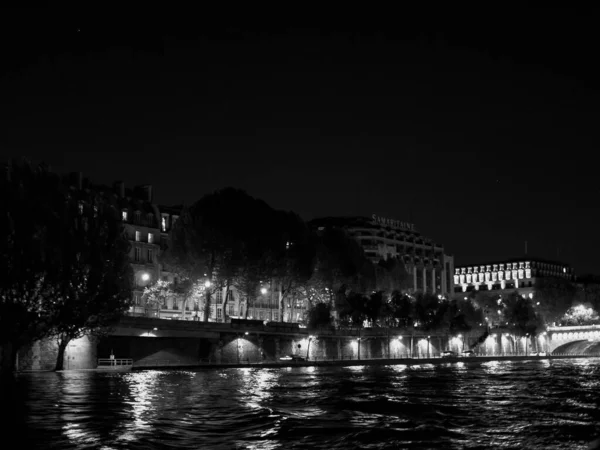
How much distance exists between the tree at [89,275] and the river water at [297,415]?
10.8 m

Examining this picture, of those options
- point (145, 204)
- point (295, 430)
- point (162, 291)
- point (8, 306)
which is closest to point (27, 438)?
point (295, 430)

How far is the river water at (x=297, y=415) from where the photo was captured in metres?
35.8

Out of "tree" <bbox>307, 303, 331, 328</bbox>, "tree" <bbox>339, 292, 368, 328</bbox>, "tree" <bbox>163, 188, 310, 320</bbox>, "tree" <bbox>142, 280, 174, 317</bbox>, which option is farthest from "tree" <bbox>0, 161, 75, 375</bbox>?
"tree" <bbox>339, 292, 368, 328</bbox>

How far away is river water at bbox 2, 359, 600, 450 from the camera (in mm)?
35781

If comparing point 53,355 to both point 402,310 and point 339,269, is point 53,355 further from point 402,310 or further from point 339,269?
point 402,310

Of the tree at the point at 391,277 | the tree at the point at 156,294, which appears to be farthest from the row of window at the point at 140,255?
the tree at the point at 391,277

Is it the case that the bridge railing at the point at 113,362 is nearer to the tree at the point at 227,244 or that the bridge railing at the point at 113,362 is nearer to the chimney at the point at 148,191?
the tree at the point at 227,244

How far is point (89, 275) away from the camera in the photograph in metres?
85.3

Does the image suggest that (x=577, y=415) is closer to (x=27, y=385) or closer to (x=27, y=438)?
(x=27, y=438)

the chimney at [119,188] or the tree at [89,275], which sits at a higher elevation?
the chimney at [119,188]

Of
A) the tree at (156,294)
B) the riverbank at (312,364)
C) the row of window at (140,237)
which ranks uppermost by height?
the row of window at (140,237)

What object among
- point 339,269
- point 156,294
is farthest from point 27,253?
point 339,269

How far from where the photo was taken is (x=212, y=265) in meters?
121

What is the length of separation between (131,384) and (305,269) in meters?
66.1
